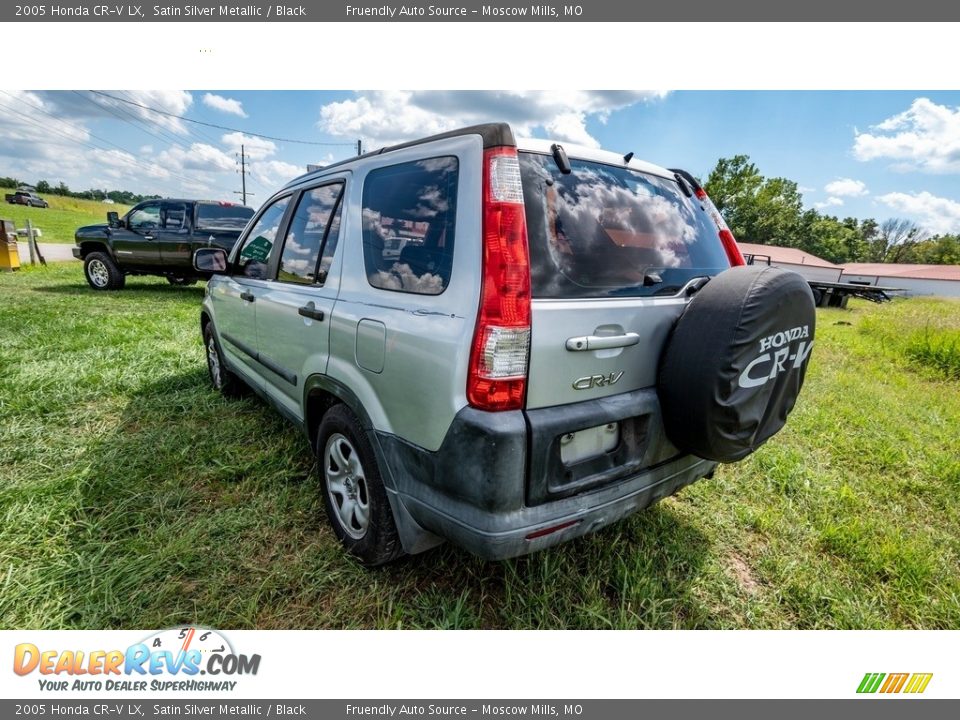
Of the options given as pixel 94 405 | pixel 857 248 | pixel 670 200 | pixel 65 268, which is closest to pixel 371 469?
pixel 670 200

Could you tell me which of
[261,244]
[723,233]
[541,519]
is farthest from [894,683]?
[261,244]

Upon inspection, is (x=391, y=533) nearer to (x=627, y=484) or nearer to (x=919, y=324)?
(x=627, y=484)

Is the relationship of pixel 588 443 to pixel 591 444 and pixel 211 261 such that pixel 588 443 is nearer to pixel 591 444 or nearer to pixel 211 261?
pixel 591 444

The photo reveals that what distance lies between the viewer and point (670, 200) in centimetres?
223

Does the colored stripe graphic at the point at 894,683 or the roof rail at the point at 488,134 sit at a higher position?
the roof rail at the point at 488,134

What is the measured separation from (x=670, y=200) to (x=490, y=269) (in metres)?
1.22

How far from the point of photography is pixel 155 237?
9664mm

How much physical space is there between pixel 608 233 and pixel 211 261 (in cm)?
314

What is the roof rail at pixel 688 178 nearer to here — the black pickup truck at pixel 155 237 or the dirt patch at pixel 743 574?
the dirt patch at pixel 743 574

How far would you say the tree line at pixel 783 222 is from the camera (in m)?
57.0

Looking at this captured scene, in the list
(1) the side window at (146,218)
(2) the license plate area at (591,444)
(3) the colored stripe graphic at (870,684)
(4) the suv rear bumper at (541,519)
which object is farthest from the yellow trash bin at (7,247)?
(3) the colored stripe graphic at (870,684)

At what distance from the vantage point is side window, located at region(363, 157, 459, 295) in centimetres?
171

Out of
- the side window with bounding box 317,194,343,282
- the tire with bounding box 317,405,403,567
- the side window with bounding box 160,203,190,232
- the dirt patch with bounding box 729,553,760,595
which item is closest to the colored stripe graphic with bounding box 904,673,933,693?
the dirt patch with bounding box 729,553,760,595

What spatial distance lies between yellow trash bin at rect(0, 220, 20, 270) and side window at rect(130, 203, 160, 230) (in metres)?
4.86
